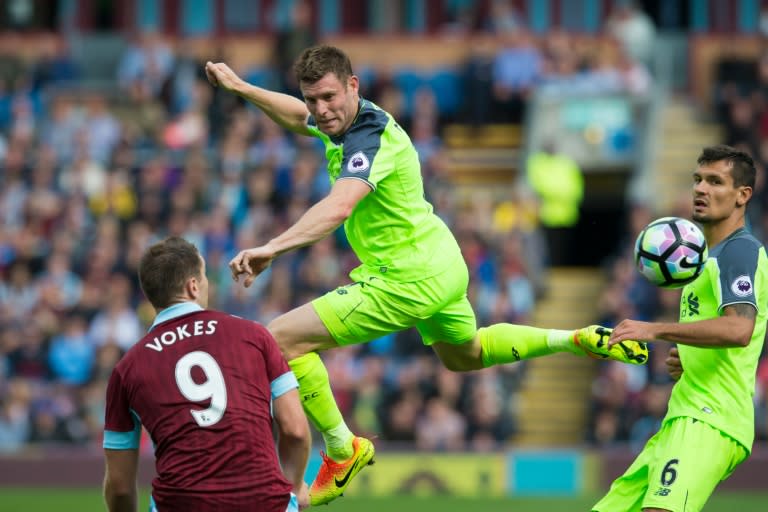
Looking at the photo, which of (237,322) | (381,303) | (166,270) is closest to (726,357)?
(381,303)

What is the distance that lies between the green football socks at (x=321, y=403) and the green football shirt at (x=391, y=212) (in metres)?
0.65

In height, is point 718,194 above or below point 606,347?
above

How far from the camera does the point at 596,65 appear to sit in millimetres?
20172

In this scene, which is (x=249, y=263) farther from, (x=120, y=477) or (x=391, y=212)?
(x=391, y=212)

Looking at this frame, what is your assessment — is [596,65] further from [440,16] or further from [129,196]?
[129,196]

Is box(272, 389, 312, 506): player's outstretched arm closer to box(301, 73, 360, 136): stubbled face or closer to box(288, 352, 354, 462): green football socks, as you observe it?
box(288, 352, 354, 462): green football socks

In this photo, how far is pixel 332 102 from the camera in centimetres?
742

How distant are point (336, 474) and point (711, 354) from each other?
7.64ft

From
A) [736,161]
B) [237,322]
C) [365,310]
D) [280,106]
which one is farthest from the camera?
[280,106]

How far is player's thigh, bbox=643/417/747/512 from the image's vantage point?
669cm

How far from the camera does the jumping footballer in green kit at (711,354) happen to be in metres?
6.69

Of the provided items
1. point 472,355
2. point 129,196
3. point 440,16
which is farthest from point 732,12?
point 472,355

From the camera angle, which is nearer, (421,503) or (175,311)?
(175,311)

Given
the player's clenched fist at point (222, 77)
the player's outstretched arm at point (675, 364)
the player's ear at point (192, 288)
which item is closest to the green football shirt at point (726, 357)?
the player's outstretched arm at point (675, 364)
